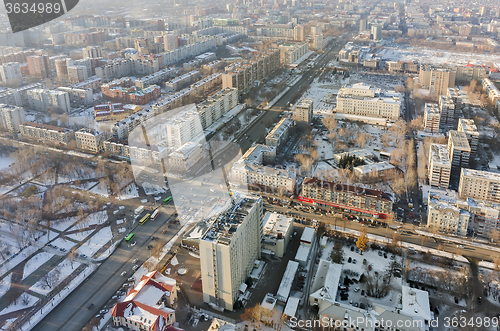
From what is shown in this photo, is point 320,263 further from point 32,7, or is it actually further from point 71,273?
point 32,7

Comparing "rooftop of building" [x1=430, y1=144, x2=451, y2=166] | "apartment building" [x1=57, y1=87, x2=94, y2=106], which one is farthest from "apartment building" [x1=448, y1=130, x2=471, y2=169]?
"apartment building" [x1=57, y1=87, x2=94, y2=106]

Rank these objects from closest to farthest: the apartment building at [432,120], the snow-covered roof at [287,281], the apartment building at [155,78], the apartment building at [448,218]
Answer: the snow-covered roof at [287,281] < the apartment building at [448,218] < the apartment building at [432,120] < the apartment building at [155,78]

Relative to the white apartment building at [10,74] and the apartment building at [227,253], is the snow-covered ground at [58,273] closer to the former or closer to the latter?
the apartment building at [227,253]

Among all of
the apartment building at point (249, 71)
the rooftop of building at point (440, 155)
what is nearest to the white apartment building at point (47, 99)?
the apartment building at point (249, 71)

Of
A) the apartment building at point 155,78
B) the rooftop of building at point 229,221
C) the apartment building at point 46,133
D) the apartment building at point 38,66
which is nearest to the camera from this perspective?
the rooftop of building at point 229,221

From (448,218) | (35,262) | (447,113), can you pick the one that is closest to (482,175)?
(448,218)

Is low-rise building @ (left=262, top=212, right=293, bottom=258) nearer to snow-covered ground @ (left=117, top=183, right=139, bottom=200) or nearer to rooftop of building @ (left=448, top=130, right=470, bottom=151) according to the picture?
snow-covered ground @ (left=117, top=183, right=139, bottom=200)

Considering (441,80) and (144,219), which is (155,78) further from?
(441,80)

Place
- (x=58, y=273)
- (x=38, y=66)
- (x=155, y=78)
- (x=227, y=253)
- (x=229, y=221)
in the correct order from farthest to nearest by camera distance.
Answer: (x=38, y=66) < (x=155, y=78) < (x=58, y=273) < (x=229, y=221) < (x=227, y=253)

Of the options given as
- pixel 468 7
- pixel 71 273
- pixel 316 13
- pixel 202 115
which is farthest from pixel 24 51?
pixel 468 7
